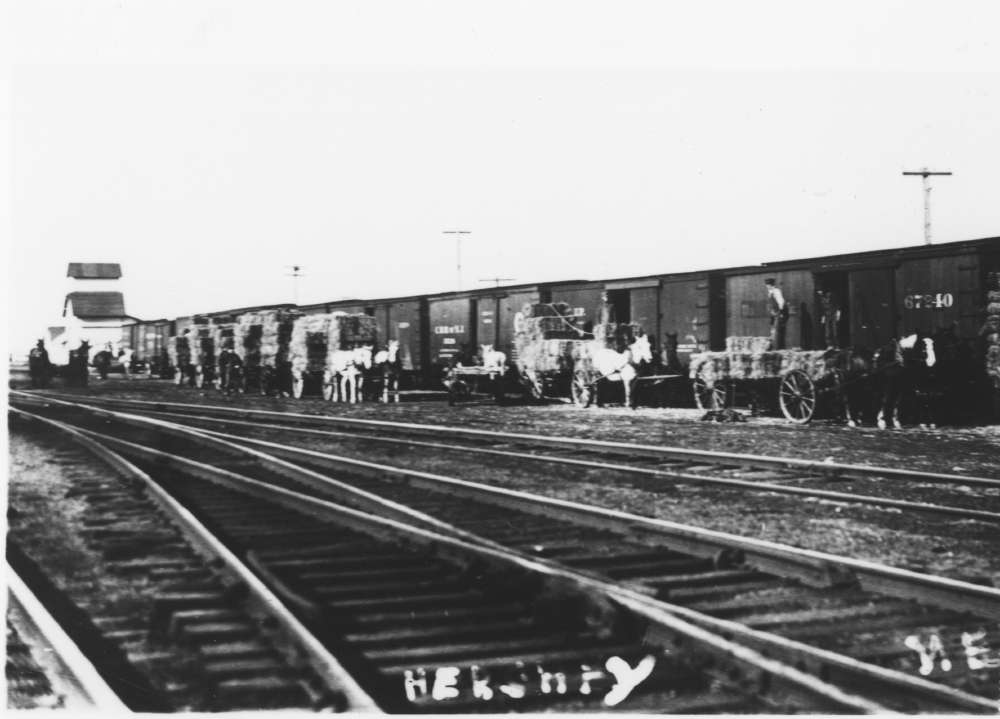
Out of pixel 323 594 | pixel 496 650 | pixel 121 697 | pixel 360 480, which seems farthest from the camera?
pixel 360 480

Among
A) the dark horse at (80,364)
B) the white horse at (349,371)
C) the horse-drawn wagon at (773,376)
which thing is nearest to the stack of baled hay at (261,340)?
the white horse at (349,371)

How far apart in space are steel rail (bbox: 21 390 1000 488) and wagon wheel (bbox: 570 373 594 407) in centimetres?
522

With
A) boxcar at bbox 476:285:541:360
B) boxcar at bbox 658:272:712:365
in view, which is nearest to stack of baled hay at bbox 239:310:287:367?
boxcar at bbox 476:285:541:360

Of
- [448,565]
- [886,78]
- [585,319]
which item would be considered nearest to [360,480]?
[448,565]

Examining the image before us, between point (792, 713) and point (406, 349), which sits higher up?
point (406, 349)

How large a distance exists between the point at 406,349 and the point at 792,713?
22.7m

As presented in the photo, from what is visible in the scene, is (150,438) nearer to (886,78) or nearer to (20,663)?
(20,663)

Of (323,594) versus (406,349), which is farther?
(406,349)

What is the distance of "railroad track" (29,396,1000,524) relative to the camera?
7.54 m

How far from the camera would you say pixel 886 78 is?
6.63 meters

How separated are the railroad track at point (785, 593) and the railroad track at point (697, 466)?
6.17ft

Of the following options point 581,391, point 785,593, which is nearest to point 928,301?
point 581,391

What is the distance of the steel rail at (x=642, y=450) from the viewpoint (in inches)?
327

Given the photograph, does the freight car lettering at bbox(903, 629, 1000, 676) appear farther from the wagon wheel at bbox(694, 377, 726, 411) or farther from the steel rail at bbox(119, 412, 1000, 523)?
the wagon wheel at bbox(694, 377, 726, 411)
